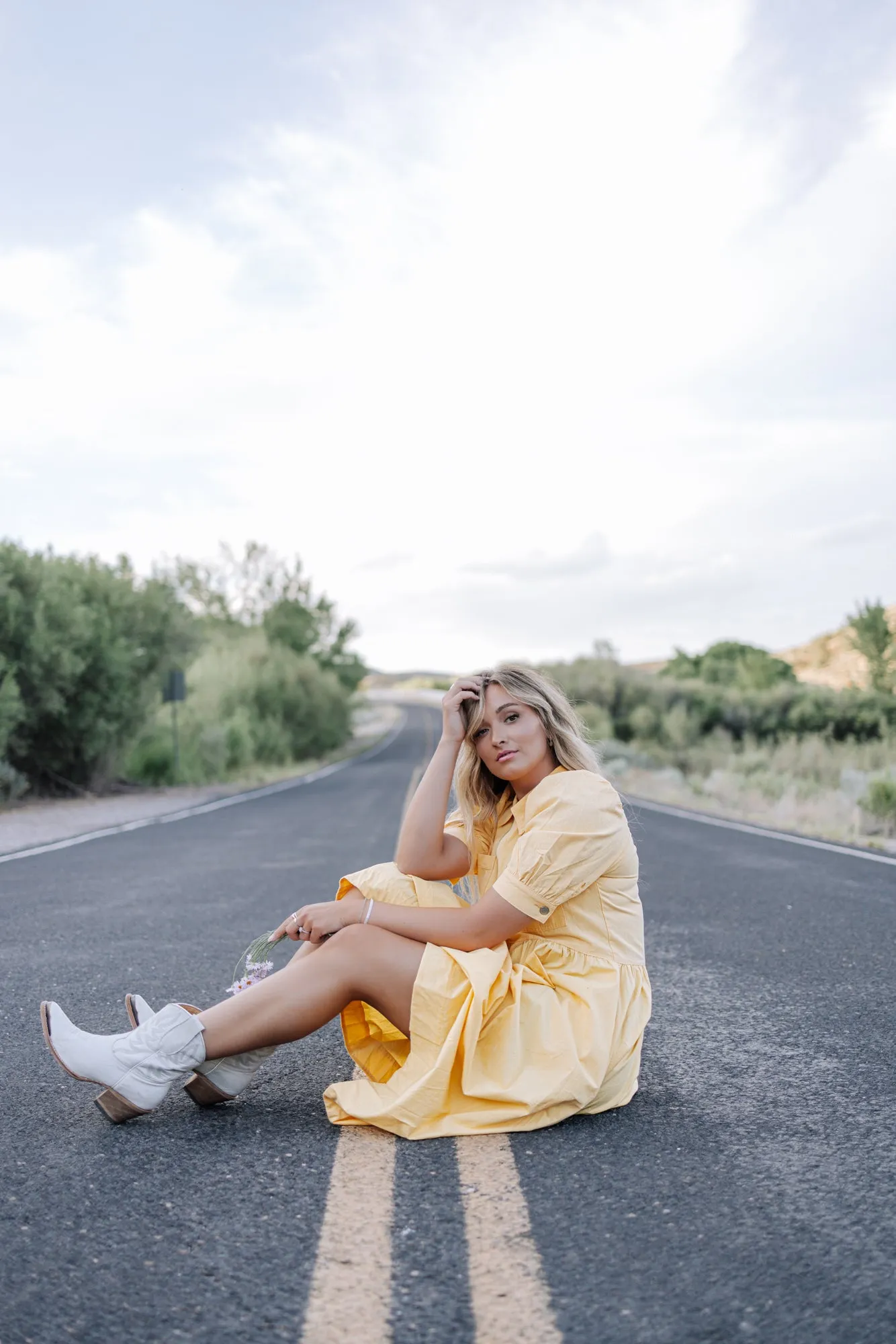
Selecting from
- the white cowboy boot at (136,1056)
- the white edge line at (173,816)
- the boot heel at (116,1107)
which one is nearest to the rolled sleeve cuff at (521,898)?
the white cowboy boot at (136,1056)

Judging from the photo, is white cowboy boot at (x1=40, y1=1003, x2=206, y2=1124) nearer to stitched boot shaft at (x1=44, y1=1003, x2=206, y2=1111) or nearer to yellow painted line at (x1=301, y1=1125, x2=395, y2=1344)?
stitched boot shaft at (x1=44, y1=1003, x2=206, y2=1111)

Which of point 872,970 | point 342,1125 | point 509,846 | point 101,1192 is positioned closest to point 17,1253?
point 101,1192

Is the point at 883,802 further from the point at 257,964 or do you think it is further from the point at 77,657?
the point at 77,657

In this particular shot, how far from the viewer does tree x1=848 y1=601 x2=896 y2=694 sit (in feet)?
127

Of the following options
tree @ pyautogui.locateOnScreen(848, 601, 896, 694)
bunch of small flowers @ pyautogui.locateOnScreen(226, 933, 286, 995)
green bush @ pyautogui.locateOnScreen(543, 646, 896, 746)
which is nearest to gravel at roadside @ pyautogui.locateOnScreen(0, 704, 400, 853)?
bunch of small flowers @ pyautogui.locateOnScreen(226, 933, 286, 995)

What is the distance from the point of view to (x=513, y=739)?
11.9 ft

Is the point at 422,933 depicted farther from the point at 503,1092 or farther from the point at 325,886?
the point at 325,886

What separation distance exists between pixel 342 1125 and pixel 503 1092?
49cm

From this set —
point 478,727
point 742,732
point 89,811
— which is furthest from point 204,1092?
point 742,732

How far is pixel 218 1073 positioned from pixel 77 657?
17.1 metres

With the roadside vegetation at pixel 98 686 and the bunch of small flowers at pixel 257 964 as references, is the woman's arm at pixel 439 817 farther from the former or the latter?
the roadside vegetation at pixel 98 686

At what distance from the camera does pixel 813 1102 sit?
11.2ft

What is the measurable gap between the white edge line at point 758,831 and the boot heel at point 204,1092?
14.4ft

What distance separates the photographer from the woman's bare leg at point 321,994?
3.23 metres
